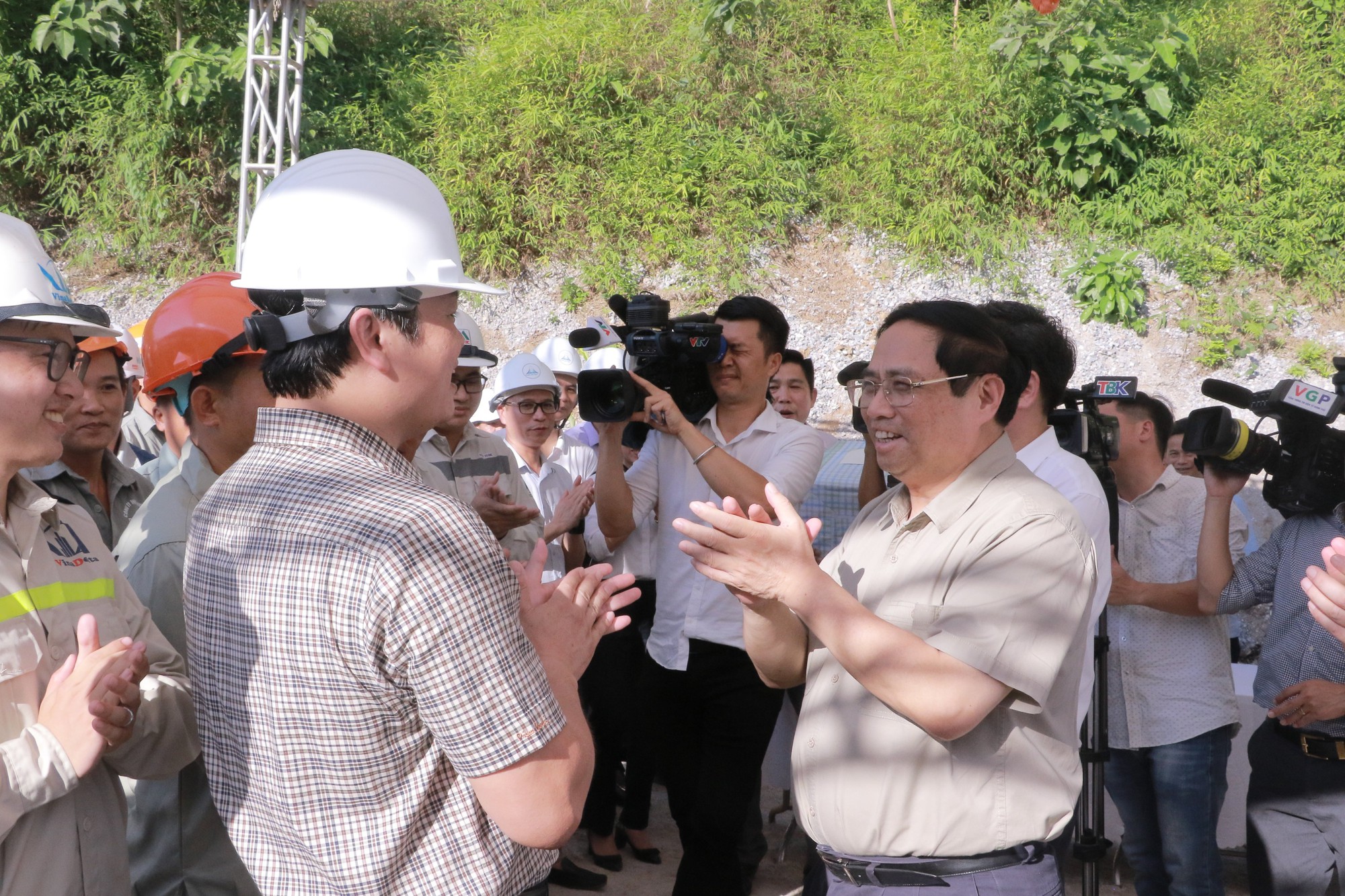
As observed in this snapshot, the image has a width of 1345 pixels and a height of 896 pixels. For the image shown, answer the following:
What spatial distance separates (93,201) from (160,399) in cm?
1225

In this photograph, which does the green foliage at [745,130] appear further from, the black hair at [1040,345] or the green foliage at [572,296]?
the black hair at [1040,345]

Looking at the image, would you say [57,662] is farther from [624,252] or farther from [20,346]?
[624,252]

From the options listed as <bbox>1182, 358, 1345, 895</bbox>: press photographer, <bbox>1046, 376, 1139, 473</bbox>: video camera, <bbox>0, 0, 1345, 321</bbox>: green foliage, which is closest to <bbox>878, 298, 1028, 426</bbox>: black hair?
<bbox>1046, 376, 1139, 473</bbox>: video camera

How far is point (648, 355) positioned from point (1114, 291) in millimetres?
8941

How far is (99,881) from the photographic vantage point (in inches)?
63.3

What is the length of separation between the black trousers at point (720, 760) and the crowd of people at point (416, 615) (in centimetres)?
93

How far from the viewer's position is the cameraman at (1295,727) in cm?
261

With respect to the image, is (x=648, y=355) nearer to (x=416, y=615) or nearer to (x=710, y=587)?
(x=710, y=587)

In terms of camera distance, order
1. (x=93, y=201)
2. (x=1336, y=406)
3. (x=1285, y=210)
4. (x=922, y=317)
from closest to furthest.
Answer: (x=922, y=317)
(x=1336, y=406)
(x=1285, y=210)
(x=93, y=201)

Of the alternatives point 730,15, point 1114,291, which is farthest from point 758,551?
point 730,15

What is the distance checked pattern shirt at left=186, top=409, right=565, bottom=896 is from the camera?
1249 millimetres

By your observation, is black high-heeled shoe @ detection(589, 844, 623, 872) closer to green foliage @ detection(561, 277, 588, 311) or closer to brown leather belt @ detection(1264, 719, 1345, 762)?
brown leather belt @ detection(1264, 719, 1345, 762)

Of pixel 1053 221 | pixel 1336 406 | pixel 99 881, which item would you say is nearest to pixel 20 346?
pixel 99 881

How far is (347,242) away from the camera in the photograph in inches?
58.1
